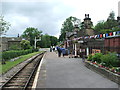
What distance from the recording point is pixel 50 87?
732 centimetres

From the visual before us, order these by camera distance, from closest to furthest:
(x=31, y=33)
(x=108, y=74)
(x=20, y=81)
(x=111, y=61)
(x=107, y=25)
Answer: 1. (x=108, y=74)
2. (x=111, y=61)
3. (x=20, y=81)
4. (x=107, y=25)
5. (x=31, y=33)

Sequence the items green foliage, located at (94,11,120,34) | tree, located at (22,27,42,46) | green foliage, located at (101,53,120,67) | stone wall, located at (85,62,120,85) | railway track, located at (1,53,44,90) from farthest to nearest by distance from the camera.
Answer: tree, located at (22,27,42,46) → green foliage, located at (94,11,120,34) → green foliage, located at (101,53,120,67) → railway track, located at (1,53,44,90) → stone wall, located at (85,62,120,85)

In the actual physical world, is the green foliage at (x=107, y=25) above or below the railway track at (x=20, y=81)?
above

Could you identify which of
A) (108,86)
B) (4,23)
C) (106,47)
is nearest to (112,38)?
(106,47)

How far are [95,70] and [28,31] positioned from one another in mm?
86630

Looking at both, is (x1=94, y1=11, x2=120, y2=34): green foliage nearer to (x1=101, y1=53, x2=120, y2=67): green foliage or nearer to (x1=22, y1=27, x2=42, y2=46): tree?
(x1=101, y1=53, x2=120, y2=67): green foliage

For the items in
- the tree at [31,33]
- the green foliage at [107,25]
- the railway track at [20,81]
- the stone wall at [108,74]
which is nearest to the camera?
the stone wall at [108,74]

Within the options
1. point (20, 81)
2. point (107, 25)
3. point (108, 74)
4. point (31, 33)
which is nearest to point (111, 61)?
point (108, 74)

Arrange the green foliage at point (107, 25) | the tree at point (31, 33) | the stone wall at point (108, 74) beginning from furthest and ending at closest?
the tree at point (31, 33) < the green foliage at point (107, 25) < the stone wall at point (108, 74)

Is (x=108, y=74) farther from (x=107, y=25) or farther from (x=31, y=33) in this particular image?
(x=31, y=33)

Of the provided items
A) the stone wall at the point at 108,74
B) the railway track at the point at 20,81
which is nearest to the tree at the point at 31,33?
the railway track at the point at 20,81

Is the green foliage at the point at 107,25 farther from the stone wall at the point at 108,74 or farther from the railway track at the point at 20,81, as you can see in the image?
the railway track at the point at 20,81

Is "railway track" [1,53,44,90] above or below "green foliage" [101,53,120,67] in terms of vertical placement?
below

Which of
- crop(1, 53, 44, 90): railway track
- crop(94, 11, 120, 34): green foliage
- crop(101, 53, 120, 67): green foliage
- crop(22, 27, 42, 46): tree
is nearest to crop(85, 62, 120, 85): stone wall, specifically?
crop(101, 53, 120, 67): green foliage
